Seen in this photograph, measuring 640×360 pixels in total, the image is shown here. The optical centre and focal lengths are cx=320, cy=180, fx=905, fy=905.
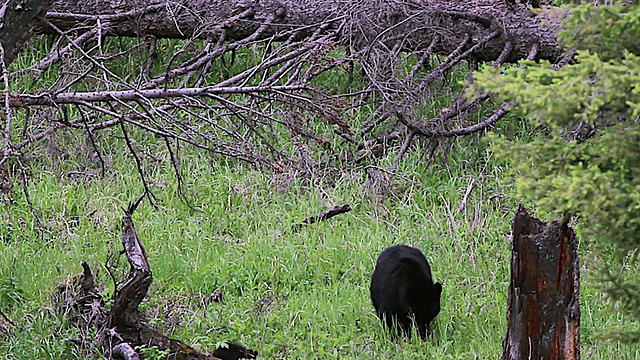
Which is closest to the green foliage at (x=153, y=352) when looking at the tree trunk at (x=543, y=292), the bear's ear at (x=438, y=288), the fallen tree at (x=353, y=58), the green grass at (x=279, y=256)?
the green grass at (x=279, y=256)

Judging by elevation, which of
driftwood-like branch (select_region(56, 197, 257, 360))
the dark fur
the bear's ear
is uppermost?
driftwood-like branch (select_region(56, 197, 257, 360))

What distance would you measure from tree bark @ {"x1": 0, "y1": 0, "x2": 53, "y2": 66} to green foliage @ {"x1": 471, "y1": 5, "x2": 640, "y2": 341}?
2.65m

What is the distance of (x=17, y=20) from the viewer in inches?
184

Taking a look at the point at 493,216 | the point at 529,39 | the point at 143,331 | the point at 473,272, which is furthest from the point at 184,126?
the point at 529,39

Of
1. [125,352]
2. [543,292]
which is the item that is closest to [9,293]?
[125,352]

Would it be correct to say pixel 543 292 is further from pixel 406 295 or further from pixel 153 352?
pixel 153 352

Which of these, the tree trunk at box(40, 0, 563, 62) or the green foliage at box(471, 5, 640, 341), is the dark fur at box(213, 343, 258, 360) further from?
the tree trunk at box(40, 0, 563, 62)

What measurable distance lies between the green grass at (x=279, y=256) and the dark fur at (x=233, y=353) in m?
0.24

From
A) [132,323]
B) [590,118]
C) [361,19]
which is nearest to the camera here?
[590,118]

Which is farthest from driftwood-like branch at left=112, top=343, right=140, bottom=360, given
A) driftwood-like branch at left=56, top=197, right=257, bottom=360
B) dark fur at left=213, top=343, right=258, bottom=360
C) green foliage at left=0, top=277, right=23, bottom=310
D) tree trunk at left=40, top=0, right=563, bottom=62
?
tree trunk at left=40, top=0, right=563, bottom=62

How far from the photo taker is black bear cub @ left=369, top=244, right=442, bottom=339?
233 inches

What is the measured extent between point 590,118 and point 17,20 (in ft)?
10.2

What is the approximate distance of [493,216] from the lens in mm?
7570

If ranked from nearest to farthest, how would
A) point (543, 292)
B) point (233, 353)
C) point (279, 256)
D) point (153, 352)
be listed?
1. point (543, 292)
2. point (153, 352)
3. point (233, 353)
4. point (279, 256)
